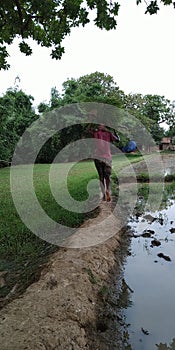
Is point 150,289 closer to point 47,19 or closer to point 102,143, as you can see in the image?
point 102,143

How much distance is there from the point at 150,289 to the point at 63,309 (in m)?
1.10

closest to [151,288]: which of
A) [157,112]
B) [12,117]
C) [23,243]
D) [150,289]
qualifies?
[150,289]

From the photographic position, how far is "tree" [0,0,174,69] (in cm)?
450

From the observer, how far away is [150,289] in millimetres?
3043

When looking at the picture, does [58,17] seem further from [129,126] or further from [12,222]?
[129,126]

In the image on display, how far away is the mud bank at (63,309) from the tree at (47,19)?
3.71 m

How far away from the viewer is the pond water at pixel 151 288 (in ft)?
7.82

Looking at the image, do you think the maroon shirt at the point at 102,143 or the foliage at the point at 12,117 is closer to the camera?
the maroon shirt at the point at 102,143

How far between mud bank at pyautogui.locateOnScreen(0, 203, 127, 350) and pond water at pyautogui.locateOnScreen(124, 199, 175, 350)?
0.81ft

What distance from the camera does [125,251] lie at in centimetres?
418

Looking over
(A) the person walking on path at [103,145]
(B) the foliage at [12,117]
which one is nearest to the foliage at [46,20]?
(A) the person walking on path at [103,145]

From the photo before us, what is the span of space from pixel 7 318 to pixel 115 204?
445 cm

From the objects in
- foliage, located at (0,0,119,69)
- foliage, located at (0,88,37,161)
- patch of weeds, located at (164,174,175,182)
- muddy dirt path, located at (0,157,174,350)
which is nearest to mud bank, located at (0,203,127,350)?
muddy dirt path, located at (0,157,174,350)

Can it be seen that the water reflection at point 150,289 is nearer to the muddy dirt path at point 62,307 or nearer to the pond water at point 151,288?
the pond water at point 151,288
